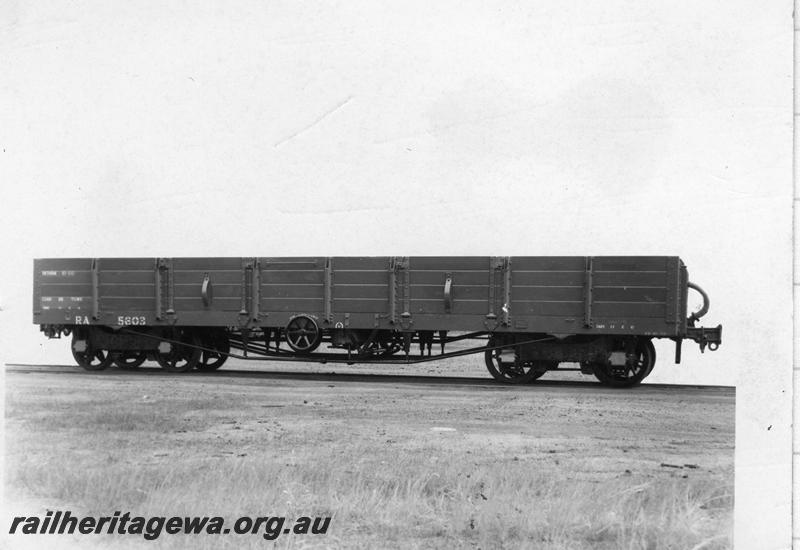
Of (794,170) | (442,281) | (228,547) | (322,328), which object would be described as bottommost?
(228,547)

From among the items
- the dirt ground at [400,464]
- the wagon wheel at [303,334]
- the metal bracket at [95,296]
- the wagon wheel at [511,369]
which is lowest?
the dirt ground at [400,464]

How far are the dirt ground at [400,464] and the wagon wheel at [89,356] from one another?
3329 mm

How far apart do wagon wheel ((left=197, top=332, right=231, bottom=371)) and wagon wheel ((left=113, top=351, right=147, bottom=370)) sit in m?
1.16

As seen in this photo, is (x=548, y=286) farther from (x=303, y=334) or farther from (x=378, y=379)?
(x=303, y=334)

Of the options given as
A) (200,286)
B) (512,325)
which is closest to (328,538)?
(512,325)

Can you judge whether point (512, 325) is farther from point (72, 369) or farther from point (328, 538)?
point (72, 369)

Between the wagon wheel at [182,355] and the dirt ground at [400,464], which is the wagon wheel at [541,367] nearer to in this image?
the dirt ground at [400,464]

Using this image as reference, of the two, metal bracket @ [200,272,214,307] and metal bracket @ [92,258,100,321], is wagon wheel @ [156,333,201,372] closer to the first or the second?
metal bracket @ [200,272,214,307]

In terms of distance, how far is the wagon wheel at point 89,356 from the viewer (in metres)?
14.8

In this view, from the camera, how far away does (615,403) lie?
11211 mm

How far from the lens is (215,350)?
14.3 metres

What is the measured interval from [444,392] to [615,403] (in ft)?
8.28

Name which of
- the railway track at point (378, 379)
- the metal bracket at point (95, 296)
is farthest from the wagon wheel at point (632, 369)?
the metal bracket at point (95, 296)

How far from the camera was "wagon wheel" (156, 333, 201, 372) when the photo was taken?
47.9 feet
